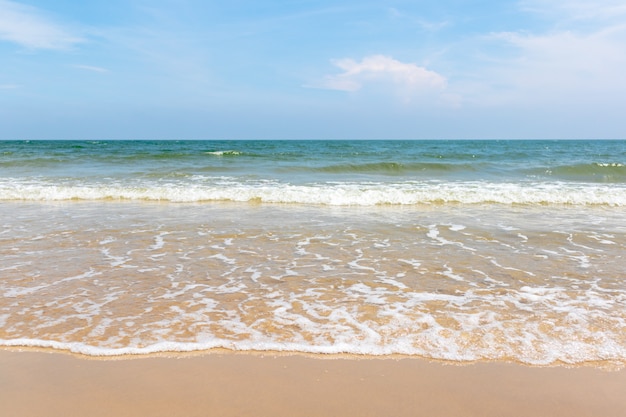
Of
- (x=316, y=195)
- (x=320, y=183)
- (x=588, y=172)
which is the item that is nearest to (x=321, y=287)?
(x=316, y=195)

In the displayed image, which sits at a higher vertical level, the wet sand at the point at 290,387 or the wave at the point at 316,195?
the wave at the point at 316,195

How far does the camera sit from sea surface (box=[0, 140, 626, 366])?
3.86 meters

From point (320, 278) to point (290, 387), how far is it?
251 cm

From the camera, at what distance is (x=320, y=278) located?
5617 millimetres

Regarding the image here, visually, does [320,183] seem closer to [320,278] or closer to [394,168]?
[394,168]

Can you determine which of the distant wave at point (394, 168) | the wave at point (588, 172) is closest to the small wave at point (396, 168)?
the distant wave at point (394, 168)

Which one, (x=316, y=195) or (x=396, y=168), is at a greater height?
(x=396, y=168)

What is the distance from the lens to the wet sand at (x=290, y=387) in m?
2.88

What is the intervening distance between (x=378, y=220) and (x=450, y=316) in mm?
5740

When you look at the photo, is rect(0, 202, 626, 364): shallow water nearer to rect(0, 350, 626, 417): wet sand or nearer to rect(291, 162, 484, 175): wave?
rect(0, 350, 626, 417): wet sand

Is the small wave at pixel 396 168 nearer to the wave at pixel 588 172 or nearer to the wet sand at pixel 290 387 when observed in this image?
the wave at pixel 588 172

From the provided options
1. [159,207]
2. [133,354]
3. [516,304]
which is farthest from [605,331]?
[159,207]

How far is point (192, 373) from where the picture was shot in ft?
10.8

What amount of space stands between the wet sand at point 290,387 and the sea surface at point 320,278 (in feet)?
0.68
